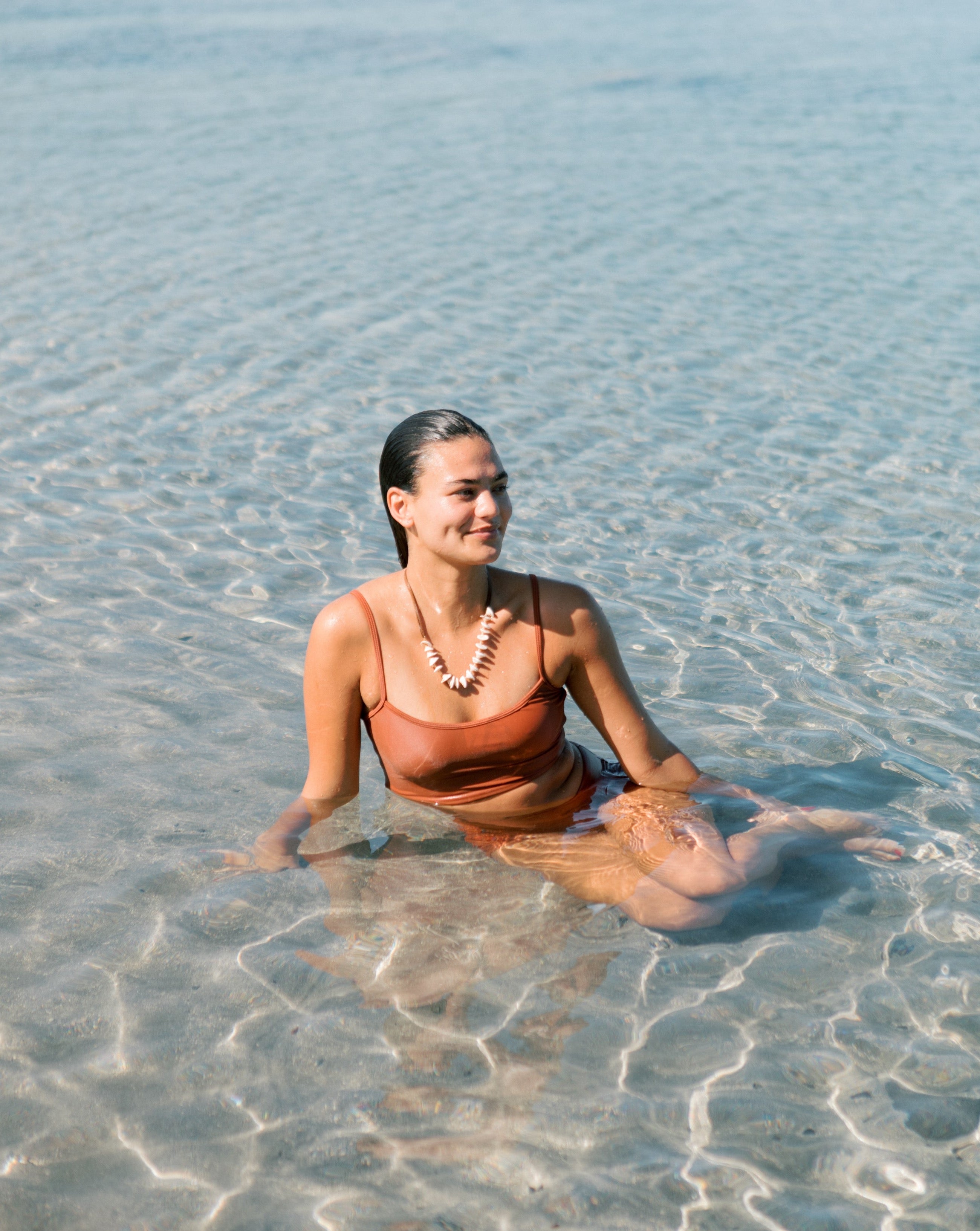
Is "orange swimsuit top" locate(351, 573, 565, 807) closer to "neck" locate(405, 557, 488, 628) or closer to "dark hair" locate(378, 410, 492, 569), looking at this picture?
"neck" locate(405, 557, 488, 628)

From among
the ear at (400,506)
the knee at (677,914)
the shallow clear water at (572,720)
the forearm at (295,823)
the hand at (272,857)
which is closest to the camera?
the shallow clear water at (572,720)

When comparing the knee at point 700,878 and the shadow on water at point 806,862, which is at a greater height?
the knee at point 700,878

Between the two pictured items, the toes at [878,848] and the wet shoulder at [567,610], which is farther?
the toes at [878,848]

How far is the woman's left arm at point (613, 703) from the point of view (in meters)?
3.85

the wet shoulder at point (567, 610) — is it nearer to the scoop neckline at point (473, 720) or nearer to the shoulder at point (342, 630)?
the scoop neckline at point (473, 720)

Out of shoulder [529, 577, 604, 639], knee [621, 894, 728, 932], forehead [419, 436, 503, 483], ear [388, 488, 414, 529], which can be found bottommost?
knee [621, 894, 728, 932]

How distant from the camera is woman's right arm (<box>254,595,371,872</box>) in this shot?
382cm

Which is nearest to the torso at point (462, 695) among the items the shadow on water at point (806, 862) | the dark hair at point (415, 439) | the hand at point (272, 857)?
the dark hair at point (415, 439)

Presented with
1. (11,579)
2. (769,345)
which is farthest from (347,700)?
(769,345)

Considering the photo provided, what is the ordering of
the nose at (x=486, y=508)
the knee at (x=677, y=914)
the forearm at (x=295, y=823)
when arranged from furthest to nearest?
the forearm at (x=295, y=823) → the knee at (x=677, y=914) → the nose at (x=486, y=508)

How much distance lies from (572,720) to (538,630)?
1579 mm

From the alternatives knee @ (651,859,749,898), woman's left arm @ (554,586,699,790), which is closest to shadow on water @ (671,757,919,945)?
knee @ (651,859,749,898)

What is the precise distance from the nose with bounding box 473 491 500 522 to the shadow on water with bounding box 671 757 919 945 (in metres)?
1.38

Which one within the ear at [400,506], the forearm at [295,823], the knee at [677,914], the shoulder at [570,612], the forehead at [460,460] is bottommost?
the knee at [677,914]
